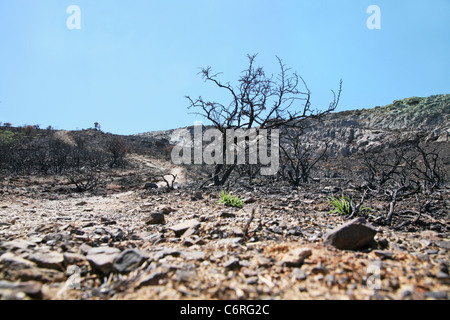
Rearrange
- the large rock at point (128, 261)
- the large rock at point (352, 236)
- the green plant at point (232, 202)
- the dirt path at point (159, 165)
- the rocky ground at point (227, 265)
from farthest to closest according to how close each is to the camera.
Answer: the dirt path at point (159, 165) < the green plant at point (232, 202) < the large rock at point (352, 236) < the large rock at point (128, 261) < the rocky ground at point (227, 265)

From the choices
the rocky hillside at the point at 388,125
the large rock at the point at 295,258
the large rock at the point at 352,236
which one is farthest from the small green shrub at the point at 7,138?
the rocky hillside at the point at 388,125

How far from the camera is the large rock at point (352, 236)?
79.0 inches

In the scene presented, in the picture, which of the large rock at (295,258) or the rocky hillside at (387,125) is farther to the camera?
the rocky hillside at (387,125)

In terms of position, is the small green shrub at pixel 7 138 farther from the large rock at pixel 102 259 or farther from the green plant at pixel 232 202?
the large rock at pixel 102 259

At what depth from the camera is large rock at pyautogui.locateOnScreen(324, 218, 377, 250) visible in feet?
6.59

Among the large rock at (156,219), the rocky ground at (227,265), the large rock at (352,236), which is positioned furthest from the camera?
the large rock at (156,219)

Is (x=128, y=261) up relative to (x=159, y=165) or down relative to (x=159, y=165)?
down

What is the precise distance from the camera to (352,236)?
79.8 inches

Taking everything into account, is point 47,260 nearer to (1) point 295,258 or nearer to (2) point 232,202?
(1) point 295,258
